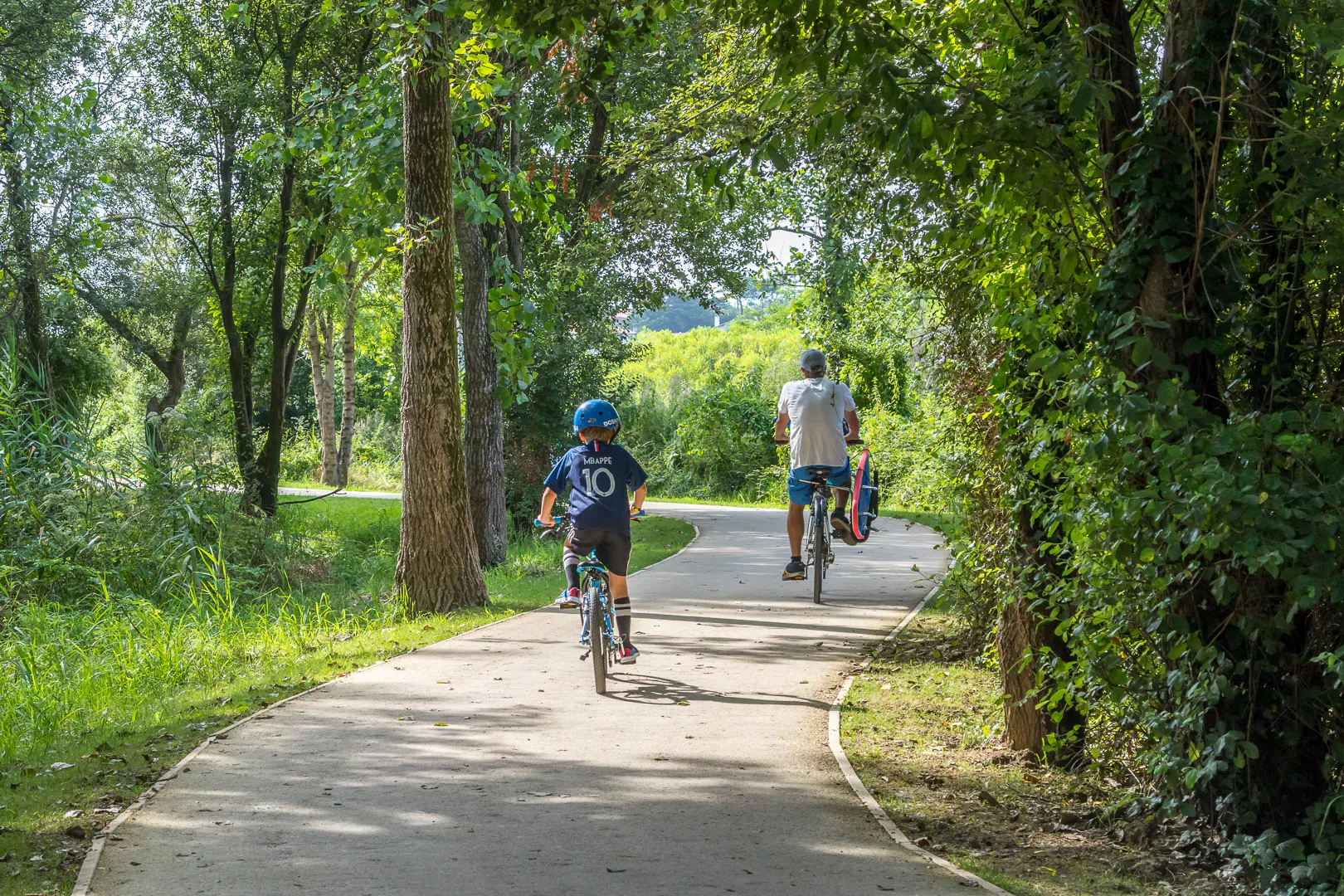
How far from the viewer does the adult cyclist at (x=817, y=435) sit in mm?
12328

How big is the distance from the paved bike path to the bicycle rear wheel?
0.17m

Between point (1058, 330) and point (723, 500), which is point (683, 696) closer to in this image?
point (1058, 330)

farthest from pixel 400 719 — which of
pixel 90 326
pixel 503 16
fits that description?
pixel 90 326

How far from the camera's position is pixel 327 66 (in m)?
22.5

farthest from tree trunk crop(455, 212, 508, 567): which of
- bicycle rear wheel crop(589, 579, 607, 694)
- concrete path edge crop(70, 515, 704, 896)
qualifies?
bicycle rear wheel crop(589, 579, 607, 694)

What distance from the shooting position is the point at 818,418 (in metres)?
12.4

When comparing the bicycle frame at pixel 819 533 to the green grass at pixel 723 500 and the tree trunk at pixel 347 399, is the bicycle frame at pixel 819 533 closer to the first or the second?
the green grass at pixel 723 500

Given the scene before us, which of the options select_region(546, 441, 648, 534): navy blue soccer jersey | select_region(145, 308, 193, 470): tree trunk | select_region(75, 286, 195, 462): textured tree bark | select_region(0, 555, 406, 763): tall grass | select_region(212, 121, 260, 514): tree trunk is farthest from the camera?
select_region(145, 308, 193, 470): tree trunk

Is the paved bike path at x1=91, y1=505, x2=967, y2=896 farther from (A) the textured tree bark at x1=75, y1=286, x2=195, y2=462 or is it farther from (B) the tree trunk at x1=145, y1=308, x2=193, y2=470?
(B) the tree trunk at x1=145, y1=308, x2=193, y2=470

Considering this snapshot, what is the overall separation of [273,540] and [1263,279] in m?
14.8

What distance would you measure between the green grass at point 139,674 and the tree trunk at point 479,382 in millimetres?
1179

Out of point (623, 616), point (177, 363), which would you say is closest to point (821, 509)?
point (623, 616)

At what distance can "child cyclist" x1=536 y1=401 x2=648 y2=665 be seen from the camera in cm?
887

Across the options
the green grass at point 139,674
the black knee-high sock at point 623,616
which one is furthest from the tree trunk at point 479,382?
the black knee-high sock at point 623,616
